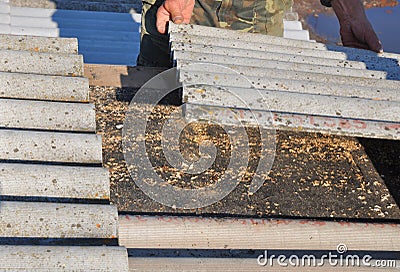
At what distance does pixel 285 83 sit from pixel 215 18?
1715 mm

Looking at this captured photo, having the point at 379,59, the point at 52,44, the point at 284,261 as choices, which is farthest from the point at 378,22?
the point at 284,261

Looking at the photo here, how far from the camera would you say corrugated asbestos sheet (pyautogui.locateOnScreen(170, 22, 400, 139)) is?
2.76m

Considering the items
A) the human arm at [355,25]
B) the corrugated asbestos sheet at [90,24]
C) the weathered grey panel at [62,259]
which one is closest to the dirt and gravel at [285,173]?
the weathered grey panel at [62,259]

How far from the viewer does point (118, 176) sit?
2850 millimetres

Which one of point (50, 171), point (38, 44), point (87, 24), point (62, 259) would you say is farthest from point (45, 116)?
point (87, 24)

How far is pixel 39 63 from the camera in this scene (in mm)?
3305

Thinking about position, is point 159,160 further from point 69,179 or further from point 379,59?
point 379,59

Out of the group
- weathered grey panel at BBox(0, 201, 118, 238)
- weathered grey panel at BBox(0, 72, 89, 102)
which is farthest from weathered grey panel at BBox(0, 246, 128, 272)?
weathered grey panel at BBox(0, 72, 89, 102)

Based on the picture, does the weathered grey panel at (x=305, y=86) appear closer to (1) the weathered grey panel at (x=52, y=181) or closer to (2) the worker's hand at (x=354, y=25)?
(1) the weathered grey panel at (x=52, y=181)

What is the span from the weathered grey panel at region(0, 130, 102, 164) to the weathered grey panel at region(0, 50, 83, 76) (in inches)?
24.2

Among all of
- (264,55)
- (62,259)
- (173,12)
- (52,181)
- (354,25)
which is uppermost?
(173,12)

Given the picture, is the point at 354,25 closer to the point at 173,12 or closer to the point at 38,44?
the point at 173,12

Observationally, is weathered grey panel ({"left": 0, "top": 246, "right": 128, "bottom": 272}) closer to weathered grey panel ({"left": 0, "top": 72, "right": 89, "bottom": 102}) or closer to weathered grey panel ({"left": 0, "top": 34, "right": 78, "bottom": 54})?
weathered grey panel ({"left": 0, "top": 72, "right": 89, "bottom": 102})

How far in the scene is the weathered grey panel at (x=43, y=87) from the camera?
3080mm
